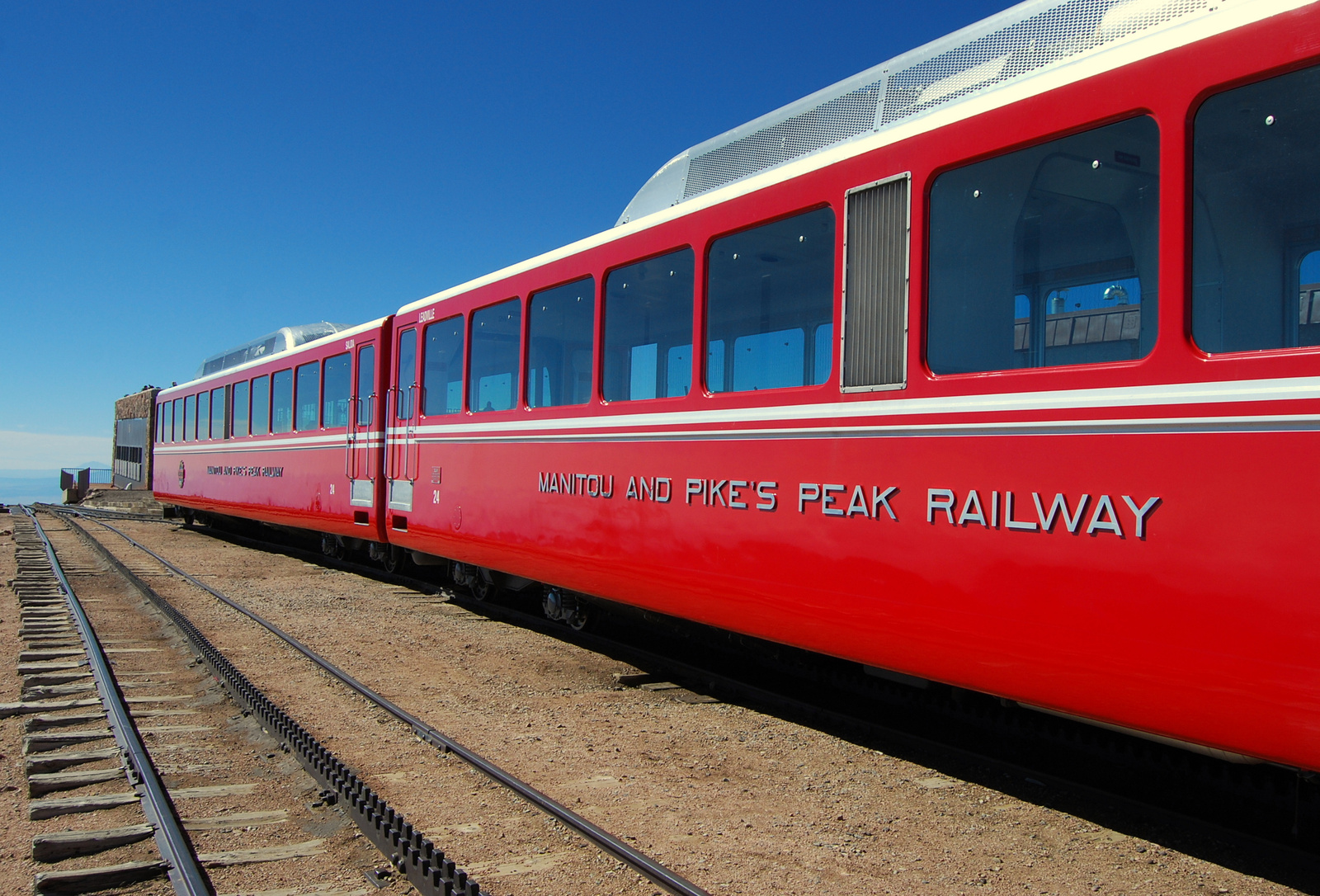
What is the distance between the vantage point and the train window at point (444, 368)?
340 inches

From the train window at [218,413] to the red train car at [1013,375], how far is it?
12341mm

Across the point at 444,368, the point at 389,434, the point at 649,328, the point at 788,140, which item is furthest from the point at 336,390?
the point at 788,140

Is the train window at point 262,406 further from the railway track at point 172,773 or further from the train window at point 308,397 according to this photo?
the railway track at point 172,773

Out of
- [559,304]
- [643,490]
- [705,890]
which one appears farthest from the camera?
[559,304]

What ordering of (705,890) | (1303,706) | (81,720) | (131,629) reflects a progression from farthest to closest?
(131,629)
(81,720)
(705,890)
(1303,706)

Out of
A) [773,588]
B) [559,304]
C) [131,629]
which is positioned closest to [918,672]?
[773,588]

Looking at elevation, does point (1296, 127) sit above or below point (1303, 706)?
above

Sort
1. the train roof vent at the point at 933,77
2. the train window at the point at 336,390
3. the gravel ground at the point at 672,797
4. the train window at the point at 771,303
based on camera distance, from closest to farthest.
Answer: the gravel ground at the point at 672,797, the train roof vent at the point at 933,77, the train window at the point at 771,303, the train window at the point at 336,390

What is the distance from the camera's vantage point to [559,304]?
7.07 m

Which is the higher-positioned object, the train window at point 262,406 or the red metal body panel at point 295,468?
the train window at point 262,406

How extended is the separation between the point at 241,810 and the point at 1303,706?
392 cm

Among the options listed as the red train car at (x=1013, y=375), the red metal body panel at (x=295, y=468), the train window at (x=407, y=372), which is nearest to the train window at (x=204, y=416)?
the red metal body panel at (x=295, y=468)

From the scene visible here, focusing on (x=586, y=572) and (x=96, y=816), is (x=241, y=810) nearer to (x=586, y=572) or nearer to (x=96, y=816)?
(x=96, y=816)

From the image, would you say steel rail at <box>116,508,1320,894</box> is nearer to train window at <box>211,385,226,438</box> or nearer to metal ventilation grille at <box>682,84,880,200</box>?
metal ventilation grille at <box>682,84,880,200</box>
